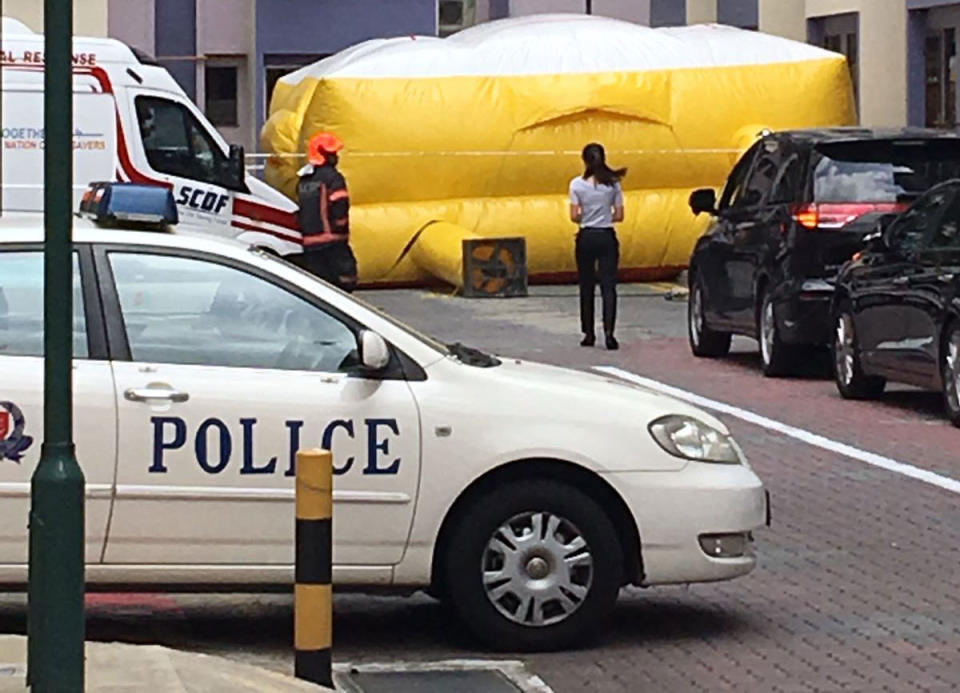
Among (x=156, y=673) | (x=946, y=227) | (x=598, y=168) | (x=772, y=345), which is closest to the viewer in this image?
(x=156, y=673)

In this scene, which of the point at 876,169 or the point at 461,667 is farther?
the point at 876,169

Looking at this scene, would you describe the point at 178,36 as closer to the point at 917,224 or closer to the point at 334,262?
A: the point at 334,262

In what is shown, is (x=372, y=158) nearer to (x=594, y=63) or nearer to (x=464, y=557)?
(x=594, y=63)

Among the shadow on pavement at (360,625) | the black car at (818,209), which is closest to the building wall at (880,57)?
the black car at (818,209)

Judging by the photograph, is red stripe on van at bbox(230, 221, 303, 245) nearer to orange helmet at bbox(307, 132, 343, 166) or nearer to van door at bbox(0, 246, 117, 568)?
orange helmet at bbox(307, 132, 343, 166)

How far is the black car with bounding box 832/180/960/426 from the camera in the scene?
15680 mm

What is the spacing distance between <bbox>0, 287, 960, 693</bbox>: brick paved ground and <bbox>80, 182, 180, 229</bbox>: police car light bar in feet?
5.02

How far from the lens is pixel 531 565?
341 inches

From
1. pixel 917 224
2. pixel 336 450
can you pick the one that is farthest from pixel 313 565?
pixel 917 224

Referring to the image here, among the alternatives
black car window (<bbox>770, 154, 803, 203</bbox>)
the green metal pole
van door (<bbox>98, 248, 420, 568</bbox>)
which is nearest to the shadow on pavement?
van door (<bbox>98, 248, 420, 568</bbox>)

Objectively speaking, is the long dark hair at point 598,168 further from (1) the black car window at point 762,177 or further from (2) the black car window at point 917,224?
(2) the black car window at point 917,224

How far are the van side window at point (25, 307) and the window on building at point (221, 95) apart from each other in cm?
3671

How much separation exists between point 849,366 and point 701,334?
12.2 feet

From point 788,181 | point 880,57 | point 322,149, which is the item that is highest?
point 880,57
